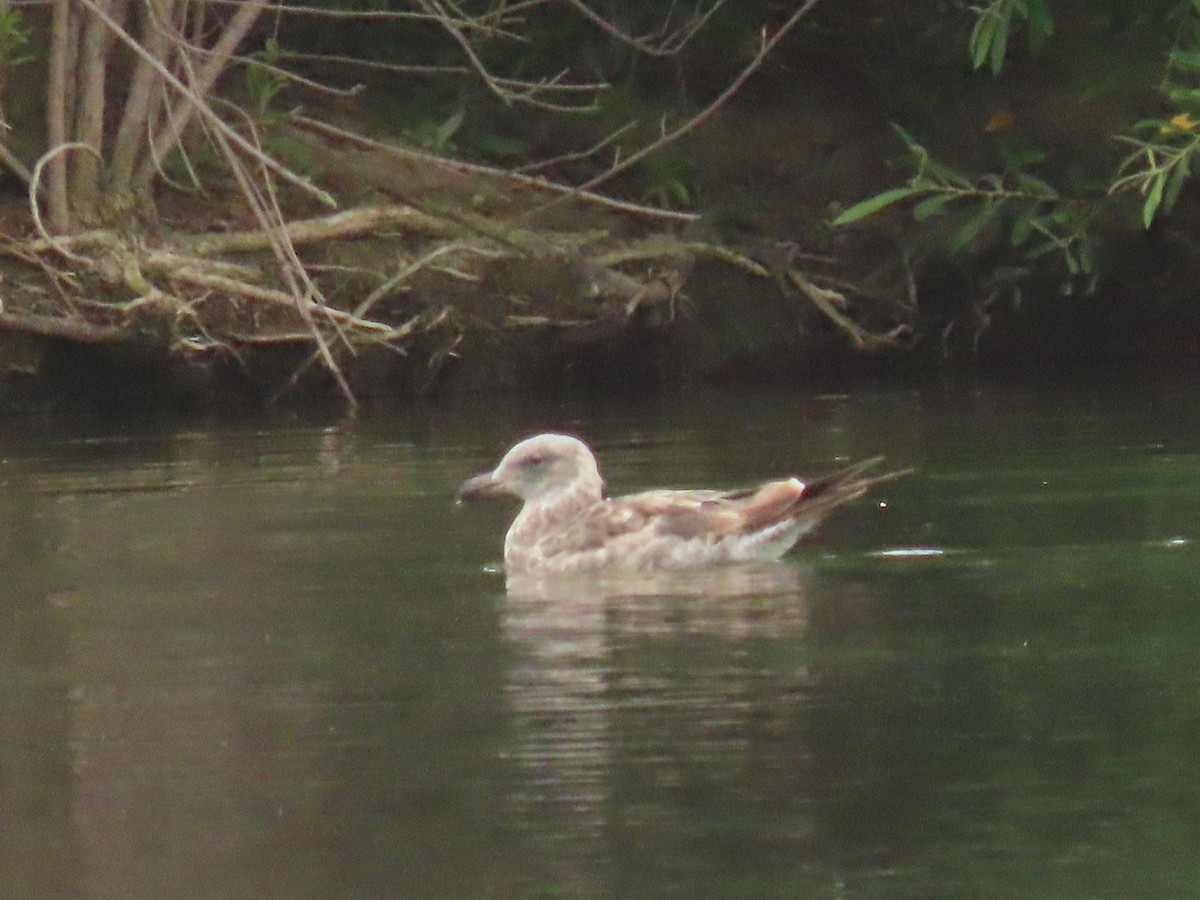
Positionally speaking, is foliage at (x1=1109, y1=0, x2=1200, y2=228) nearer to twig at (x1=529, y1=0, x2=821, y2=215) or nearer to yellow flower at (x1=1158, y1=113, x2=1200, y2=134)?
yellow flower at (x1=1158, y1=113, x2=1200, y2=134)

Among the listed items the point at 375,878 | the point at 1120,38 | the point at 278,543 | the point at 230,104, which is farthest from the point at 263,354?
the point at 375,878

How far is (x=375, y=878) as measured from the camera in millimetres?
5070

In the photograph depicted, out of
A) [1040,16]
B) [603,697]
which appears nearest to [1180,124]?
[1040,16]

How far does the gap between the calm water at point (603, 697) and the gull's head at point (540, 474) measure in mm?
216

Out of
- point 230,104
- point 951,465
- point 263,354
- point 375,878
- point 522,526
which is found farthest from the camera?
point 263,354

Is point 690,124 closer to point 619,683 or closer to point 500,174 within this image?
point 500,174

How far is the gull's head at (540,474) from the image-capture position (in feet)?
31.7

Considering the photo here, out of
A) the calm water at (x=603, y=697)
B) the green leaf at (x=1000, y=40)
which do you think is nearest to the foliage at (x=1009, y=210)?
the green leaf at (x=1000, y=40)

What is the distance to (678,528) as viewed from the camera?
8977 millimetres

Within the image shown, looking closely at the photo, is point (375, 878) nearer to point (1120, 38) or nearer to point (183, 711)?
point (183, 711)

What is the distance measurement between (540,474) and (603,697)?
3145 millimetres

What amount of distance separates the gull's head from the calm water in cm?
22

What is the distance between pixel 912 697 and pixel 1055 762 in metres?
0.73

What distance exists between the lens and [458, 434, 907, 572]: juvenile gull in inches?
352
